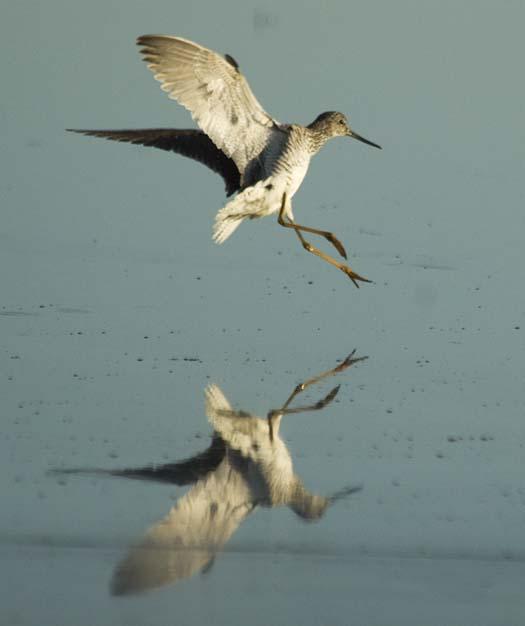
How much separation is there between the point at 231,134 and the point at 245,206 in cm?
47

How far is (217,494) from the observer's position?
610 centimetres

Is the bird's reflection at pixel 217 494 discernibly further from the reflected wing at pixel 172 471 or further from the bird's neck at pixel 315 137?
the bird's neck at pixel 315 137

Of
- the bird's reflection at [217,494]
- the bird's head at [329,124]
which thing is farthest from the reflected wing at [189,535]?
the bird's head at [329,124]

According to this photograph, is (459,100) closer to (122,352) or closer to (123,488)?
(122,352)

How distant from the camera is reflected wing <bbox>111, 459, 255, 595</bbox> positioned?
5190 mm

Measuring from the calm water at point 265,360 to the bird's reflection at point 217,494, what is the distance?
2cm

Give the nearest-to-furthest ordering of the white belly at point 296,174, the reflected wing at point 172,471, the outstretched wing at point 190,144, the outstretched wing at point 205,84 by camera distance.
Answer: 1. the reflected wing at point 172,471
2. the outstretched wing at point 205,84
3. the white belly at point 296,174
4. the outstretched wing at point 190,144

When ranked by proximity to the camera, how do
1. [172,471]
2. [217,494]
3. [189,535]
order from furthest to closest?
[172,471], [217,494], [189,535]

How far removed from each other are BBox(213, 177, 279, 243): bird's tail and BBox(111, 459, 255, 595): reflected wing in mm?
2992

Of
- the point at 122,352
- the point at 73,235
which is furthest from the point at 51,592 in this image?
the point at 73,235

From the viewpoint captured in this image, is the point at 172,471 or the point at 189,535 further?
the point at 172,471

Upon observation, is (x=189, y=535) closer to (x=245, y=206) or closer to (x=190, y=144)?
(x=245, y=206)

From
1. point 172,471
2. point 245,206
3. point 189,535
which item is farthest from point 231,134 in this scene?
point 189,535

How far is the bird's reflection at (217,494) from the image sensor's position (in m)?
5.30
